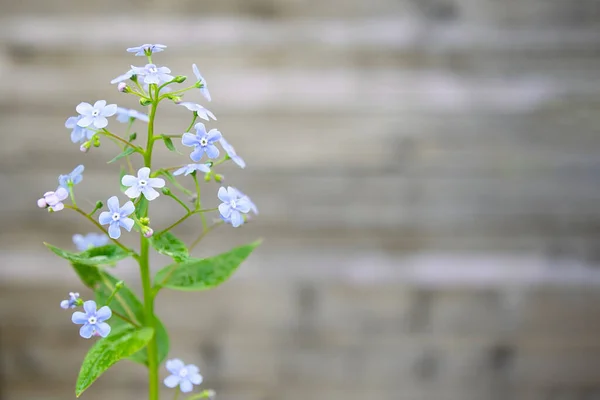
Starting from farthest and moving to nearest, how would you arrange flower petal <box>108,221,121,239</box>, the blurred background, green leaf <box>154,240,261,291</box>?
the blurred background < green leaf <box>154,240,261,291</box> < flower petal <box>108,221,121,239</box>

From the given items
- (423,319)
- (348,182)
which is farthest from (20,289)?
(423,319)

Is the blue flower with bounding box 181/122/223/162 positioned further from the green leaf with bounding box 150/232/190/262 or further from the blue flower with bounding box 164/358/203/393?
the blue flower with bounding box 164/358/203/393

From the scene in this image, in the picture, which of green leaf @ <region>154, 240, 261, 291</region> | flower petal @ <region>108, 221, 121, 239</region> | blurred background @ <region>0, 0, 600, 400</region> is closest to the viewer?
flower petal @ <region>108, 221, 121, 239</region>

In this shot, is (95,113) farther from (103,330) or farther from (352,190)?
(352,190)

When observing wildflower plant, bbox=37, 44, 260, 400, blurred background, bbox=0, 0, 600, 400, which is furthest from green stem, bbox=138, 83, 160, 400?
blurred background, bbox=0, 0, 600, 400

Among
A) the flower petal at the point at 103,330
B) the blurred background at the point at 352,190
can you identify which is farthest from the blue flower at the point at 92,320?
the blurred background at the point at 352,190

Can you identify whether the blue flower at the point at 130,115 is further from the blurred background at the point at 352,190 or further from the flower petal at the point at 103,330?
the blurred background at the point at 352,190

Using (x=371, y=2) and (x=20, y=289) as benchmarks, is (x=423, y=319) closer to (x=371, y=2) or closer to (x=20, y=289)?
(x=371, y=2)
